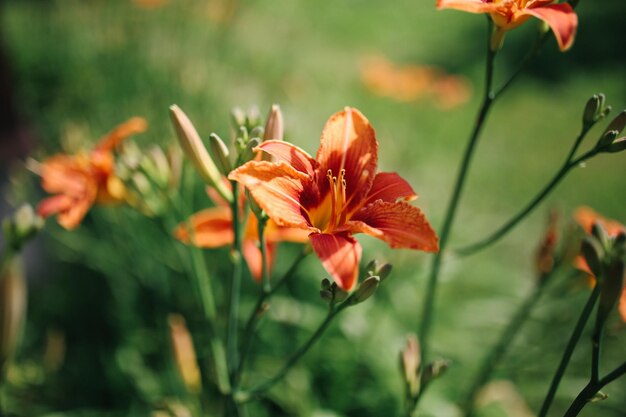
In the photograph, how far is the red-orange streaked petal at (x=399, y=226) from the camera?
2.61 feet

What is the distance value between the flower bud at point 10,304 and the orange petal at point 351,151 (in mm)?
667

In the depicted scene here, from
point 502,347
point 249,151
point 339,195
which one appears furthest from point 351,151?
point 502,347

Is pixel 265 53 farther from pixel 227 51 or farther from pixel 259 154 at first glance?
pixel 259 154

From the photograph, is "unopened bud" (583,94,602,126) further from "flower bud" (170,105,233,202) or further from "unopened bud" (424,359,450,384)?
"flower bud" (170,105,233,202)

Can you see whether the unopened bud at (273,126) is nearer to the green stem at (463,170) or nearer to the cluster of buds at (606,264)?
the green stem at (463,170)

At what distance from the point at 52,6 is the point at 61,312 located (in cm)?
334

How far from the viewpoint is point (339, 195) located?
3.18 feet

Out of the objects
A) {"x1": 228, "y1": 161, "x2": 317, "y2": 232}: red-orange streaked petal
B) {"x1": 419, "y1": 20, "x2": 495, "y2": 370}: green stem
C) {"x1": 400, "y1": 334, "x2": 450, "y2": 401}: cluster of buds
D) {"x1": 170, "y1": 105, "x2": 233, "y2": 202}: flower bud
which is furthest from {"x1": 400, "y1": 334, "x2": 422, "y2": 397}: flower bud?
{"x1": 170, "y1": 105, "x2": 233, "y2": 202}: flower bud

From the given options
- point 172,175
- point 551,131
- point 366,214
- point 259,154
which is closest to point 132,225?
point 172,175

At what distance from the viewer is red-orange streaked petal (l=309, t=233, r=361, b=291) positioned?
75 centimetres

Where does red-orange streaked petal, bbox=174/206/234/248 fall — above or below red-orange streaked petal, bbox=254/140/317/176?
below

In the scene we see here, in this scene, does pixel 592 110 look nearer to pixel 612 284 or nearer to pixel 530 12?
pixel 530 12

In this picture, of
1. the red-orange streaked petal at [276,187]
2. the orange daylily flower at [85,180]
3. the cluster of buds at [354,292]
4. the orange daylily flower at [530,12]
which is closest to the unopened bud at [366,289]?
the cluster of buds at [354,292]

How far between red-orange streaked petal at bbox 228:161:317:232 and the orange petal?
0.08 m
